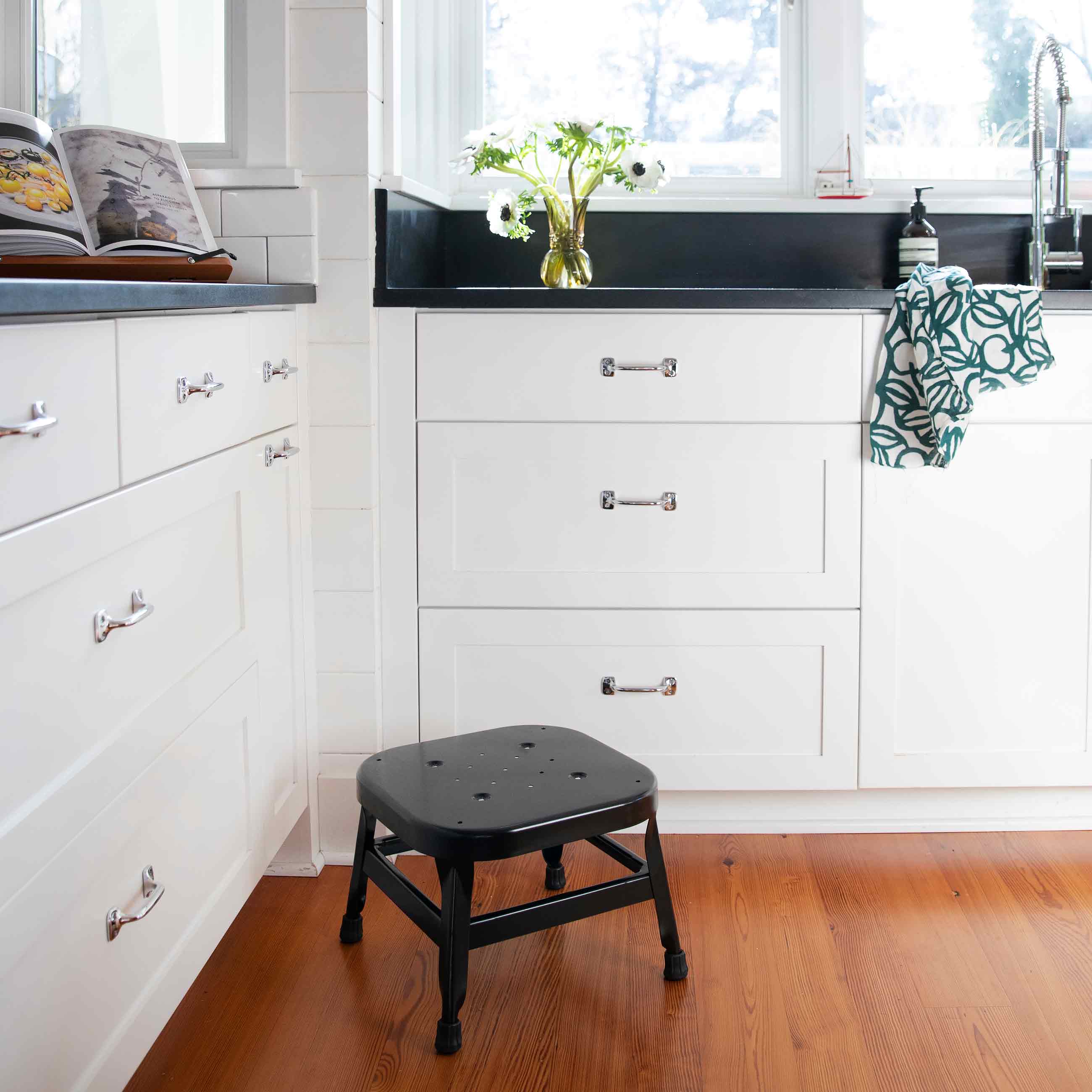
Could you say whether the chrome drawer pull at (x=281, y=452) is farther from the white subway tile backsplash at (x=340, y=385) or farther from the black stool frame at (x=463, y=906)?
the black stool frame at (x=463, y=906)

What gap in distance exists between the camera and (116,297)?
3.51 ft

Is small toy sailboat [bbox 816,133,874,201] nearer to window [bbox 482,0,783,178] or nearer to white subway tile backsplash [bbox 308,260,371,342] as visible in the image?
window [bbox 482,0,783,178]

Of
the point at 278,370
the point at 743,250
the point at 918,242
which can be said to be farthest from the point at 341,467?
the point at 918,242

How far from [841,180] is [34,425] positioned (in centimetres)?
198

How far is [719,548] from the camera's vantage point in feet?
6.42

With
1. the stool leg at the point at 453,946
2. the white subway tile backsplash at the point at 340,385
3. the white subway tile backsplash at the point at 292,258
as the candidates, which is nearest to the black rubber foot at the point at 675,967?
the stool leg at the point at 453,946

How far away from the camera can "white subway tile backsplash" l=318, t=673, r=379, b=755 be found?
1.96m

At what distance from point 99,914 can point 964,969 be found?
3.84 ft

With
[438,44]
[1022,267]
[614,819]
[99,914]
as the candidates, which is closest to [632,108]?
[438,44]

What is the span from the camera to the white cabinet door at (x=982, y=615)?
6.40ft

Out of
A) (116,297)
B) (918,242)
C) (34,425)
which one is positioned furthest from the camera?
(918,242)

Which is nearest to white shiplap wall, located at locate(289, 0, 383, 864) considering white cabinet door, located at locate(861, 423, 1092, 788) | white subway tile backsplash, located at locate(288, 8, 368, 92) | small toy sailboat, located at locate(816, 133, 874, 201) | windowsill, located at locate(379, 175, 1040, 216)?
white subway tile backsplash, located at locate(288, 8, 368, 92)

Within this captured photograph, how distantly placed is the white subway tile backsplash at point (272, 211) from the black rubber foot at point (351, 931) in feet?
3.49

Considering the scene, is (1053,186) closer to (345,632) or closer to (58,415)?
(345,632)
